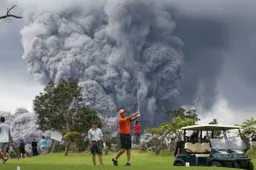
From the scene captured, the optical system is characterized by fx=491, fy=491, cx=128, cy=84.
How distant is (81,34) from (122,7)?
A: 57.3ft

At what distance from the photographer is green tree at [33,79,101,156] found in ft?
168

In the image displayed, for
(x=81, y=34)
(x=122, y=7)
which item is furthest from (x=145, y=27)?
(x=81, y=34)

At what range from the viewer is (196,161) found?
20.2m

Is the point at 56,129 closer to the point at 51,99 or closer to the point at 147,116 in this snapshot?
the point at 51,99

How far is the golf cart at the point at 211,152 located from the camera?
63.4 ft

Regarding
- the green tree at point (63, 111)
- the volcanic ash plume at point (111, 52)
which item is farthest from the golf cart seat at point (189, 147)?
the volcanic ash plume at point (111, 52)

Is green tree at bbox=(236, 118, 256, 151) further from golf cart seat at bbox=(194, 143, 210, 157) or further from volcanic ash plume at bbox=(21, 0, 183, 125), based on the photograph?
volcanic ash plume at bbox=(21, 0, 183, 125)

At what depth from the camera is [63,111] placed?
5191cm

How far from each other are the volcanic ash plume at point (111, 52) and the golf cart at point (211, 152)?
464 ft

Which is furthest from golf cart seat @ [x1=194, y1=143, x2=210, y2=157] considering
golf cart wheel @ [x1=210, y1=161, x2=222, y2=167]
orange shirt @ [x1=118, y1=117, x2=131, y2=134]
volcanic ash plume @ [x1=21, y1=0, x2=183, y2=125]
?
volcanic ash plume @ [x1=21, y1=0, x2=183, y2=125]

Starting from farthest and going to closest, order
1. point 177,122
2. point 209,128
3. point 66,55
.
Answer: point 66,55 → point 177,122 → point 209,128

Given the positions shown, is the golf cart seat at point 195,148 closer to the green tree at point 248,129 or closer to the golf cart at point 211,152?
the golf cart at point 211,152

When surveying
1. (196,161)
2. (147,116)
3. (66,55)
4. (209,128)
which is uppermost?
(66,55)

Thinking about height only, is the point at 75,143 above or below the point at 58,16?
below
